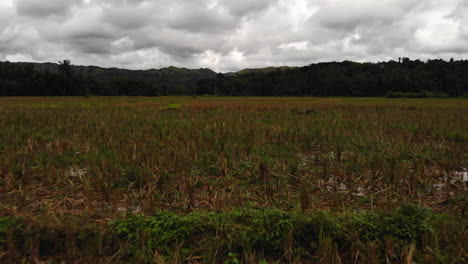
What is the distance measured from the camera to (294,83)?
106 meters

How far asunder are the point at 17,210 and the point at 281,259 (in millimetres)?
2940

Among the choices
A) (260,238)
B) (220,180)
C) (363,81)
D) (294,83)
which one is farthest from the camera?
(294,83)

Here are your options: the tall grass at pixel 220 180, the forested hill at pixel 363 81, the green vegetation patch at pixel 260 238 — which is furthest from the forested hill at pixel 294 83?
the green vegetation patch at pixel 260 238

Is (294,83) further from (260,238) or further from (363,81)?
(260,238)

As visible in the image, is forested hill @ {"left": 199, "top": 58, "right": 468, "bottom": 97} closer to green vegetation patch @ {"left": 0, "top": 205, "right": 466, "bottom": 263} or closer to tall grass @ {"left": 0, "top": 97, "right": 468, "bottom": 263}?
tall grass @ {"left": 0, "top": 97, "right": 468, "bottom": 263}

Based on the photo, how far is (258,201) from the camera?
2887 mm

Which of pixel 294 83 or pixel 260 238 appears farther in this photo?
pixel 294 83

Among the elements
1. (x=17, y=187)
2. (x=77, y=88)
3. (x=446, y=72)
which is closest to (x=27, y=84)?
(x=77, y=88)

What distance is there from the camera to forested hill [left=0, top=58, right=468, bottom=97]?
76.4m

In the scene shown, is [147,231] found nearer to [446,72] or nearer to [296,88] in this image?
[296,88]

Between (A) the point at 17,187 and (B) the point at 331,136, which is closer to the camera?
(A) the point at 17,187

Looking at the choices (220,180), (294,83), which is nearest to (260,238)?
(220,180)

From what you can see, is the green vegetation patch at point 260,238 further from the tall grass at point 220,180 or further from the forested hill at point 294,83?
the forested hill at point 294,83

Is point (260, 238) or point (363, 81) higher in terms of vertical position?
point (363, 81)
